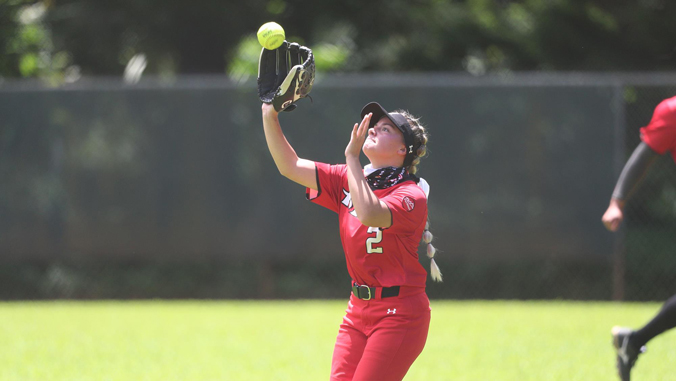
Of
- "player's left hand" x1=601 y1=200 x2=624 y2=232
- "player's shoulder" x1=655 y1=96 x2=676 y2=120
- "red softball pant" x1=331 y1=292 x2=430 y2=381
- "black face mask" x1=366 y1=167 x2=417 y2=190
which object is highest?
"player's shoulder" x1=655 y1=96 x2=676 y2=120

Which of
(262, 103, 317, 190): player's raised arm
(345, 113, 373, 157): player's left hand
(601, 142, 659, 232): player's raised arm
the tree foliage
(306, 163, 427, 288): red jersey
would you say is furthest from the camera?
the tree foliage

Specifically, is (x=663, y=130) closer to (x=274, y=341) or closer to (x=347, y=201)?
(x=347, y=201)

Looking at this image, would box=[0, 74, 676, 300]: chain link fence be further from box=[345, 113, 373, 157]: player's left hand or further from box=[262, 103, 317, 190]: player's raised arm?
box=[345, 113, 373, 157]: player's left hand

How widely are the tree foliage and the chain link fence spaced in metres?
1.54

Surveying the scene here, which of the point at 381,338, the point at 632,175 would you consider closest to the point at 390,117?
the point at 381,338

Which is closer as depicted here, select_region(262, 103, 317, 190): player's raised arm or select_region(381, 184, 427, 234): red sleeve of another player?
select_region(381, 184, 427, 234): red sleeve of another player

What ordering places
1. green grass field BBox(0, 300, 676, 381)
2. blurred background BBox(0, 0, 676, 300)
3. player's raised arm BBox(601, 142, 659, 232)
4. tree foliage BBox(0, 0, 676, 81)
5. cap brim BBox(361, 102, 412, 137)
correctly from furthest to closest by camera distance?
1. tree foliage BBox(0, 0, 676, 81)
2. blurred background BBox(0, 0, 676, 300)
3. green grass field BBox(0, 300, 676, 381)
4. player's raised arm BBox(601, 142, 659, 232)
5. cap brim BBox(361, 102, 412, 137)

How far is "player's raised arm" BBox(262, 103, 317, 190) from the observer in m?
3.61

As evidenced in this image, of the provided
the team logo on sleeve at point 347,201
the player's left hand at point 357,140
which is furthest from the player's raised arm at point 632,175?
the player's left hand at point 357,140

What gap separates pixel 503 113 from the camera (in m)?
10.0

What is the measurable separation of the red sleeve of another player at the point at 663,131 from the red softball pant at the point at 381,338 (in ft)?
5.39

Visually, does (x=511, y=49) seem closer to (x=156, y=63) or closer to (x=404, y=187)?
(x=156, y=63)

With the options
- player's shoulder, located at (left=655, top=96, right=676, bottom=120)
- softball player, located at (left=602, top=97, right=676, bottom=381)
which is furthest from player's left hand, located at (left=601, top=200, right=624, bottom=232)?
player's shoulder, located at (left=655, top=96, right=676, bottom=120)

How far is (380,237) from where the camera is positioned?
3.42m
